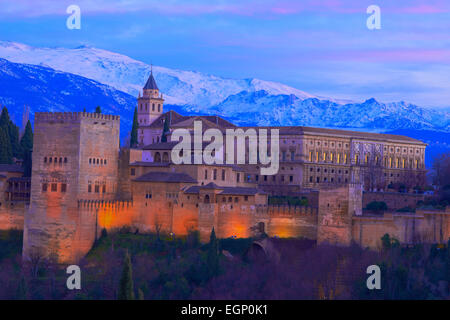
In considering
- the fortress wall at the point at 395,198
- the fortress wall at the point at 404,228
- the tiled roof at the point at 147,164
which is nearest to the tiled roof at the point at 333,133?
the fortress wall at the point at 395,198

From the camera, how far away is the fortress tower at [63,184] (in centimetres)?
6750

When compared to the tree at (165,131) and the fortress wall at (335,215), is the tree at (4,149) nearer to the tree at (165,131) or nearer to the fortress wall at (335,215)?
the tree at (165,131)

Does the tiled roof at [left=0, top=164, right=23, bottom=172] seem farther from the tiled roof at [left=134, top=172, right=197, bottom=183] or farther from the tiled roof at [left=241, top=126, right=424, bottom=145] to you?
the tiled roof at [left=241, top=126, right=424, bottom=145]

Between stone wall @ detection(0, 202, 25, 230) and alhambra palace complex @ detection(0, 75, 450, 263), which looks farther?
stone wall @ detection(0, 202, 25, 230)

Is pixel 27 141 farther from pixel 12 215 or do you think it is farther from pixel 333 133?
pixel 333 133

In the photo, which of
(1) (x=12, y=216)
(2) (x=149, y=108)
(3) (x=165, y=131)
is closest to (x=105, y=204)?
(1) (x=12, y=216)

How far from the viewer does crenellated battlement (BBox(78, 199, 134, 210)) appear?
67.6m

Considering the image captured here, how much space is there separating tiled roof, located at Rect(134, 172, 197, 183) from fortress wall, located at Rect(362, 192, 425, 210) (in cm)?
1847

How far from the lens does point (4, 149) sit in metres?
83.8

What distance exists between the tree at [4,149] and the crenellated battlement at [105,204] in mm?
17837

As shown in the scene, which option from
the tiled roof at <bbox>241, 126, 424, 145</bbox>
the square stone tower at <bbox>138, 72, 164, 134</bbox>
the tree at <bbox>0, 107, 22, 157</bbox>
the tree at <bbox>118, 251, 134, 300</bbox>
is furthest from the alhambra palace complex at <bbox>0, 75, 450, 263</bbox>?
the square stone tower at <bbox>138, 72, 164, 134</bbox>

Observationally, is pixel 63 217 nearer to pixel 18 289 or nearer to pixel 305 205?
pixel 18 289
